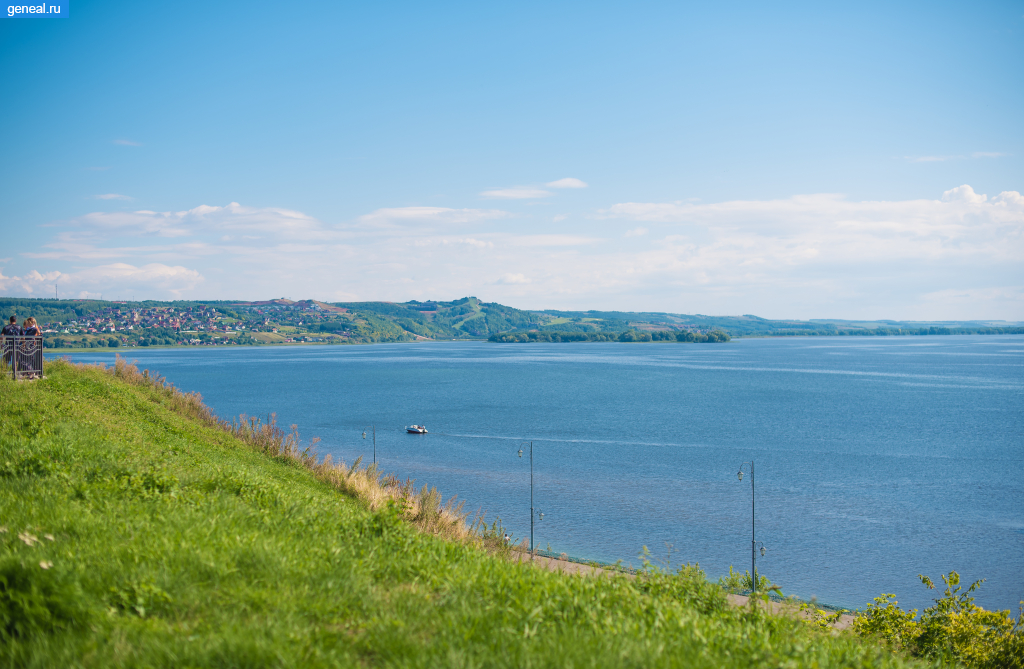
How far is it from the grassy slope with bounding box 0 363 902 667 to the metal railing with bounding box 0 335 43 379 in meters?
11.9

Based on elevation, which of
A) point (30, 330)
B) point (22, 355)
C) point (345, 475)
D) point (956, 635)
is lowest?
point (956, 635)

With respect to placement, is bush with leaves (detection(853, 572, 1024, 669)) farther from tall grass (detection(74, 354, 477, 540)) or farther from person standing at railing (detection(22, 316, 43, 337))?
person standing at railing (detection(22, 316, 43, 337))

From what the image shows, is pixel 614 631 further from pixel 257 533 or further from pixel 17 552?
pixel 17 552

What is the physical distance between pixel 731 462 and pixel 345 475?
122 ft

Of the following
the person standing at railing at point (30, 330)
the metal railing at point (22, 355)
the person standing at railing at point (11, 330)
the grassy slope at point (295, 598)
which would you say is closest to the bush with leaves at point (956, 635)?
the grassy slope at point (295, 598)

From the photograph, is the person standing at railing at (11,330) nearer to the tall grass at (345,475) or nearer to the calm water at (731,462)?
the tall grass at (345,475)

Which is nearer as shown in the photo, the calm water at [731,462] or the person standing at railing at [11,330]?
the person standing at railing at [11,330]

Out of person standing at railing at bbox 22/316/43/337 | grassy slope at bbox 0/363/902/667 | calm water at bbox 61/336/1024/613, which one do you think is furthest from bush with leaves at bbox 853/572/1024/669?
person standing at railing at bbox 22/316/43/337

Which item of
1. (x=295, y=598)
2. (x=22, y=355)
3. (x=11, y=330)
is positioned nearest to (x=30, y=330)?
(x=11, y=330)

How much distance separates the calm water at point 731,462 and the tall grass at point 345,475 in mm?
11300

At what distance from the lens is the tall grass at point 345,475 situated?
15328 millimetres

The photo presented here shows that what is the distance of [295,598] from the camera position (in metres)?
6.34

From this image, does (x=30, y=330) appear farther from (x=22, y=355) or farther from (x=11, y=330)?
(x=22, y=355)

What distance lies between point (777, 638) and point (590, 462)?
42093 millimetres
